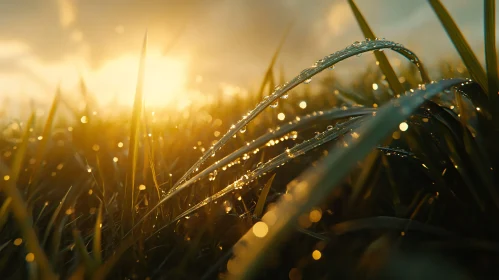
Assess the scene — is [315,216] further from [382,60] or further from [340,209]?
[382,60]

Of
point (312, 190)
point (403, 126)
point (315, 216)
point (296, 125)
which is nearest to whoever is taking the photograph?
point (312, 190)

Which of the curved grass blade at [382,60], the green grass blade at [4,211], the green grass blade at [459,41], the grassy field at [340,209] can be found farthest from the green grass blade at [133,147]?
the green grass blade at [459,41]

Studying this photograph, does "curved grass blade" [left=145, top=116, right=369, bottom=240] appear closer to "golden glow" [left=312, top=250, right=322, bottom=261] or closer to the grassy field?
the grassy field

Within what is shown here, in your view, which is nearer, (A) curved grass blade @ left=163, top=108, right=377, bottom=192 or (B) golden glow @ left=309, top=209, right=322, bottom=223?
(A) curved grass blade @ left=163, top=108, right=377, bottom=192

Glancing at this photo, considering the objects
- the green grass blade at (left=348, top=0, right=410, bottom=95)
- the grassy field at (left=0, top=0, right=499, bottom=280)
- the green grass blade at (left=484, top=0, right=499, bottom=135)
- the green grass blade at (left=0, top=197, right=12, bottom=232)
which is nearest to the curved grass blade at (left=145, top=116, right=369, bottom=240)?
the grassy field at (left=0, top=0, right=499, bottom=280)

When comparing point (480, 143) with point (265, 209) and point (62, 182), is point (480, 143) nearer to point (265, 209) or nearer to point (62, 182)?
point (265, 209)

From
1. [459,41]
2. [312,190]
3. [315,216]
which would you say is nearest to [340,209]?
[315,216]
